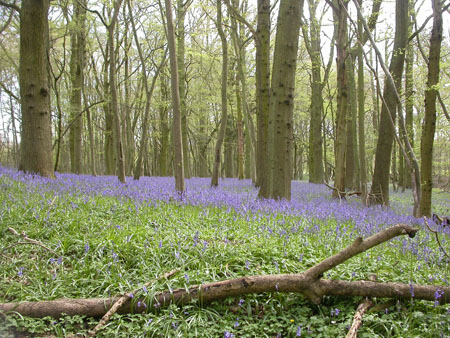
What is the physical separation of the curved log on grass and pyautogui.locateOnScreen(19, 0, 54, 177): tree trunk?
6651 mm

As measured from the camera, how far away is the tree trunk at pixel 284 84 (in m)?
7.07

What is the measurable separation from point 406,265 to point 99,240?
368 cm

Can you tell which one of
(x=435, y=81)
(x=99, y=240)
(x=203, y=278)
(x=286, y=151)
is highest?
(x=435, y=81)

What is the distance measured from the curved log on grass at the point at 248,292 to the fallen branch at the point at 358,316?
71mm

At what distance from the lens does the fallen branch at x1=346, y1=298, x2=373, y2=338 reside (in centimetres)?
236

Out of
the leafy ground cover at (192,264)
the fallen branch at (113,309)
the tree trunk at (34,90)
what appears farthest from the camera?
the tree trunk at (34,90)

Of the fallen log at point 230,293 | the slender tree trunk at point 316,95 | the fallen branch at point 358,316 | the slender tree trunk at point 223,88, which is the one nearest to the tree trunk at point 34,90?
the slender tree trunk at point 223,88

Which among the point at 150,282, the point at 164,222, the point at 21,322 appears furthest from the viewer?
the point at 164,222

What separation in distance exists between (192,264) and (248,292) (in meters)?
0.83

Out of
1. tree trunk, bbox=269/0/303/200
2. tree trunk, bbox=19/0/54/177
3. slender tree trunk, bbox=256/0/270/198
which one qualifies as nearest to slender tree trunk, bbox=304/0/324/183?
slender tree trunk, bbox=256/0/270/198

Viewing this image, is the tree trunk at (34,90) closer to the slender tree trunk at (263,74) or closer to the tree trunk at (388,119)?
the slender tree trunk at (263,74)

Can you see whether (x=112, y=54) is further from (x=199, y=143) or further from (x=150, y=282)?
(x=199, y=143)

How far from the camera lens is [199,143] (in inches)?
1405

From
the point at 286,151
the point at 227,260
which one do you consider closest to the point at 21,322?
the point at 227,260
